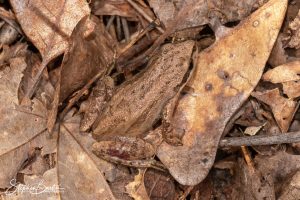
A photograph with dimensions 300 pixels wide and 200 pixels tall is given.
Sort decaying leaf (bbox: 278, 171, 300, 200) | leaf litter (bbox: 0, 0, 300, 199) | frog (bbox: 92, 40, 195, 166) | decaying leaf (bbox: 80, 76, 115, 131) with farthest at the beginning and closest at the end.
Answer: decaying leaf (bbox: 80, 76, 115, 131) → frog (bbox: 92, 40, 195, 166) → leaf litter (bbox: 0, 0, 300, 199) → decaying leaf (bbox: 278, 171, 300, 200)

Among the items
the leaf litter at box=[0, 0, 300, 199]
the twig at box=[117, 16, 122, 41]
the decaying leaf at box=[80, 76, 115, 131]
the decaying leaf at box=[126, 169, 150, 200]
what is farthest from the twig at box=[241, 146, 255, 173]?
the twig at box=[117, 16, 122, 41]

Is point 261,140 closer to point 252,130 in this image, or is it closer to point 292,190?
point 252,130

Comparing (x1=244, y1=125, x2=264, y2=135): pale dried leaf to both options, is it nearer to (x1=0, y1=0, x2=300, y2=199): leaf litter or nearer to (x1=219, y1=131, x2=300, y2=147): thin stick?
(x1=0, y1=0, x2=300, y2=199): leaf litter

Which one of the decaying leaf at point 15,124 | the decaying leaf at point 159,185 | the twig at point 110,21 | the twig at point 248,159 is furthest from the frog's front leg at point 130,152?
the twig at point 110,21

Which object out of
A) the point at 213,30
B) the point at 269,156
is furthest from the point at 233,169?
the point at 213,30

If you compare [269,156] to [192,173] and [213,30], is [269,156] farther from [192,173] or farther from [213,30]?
[213,30]

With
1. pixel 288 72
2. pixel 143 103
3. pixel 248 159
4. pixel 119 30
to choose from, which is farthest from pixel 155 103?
pixel 288 72
